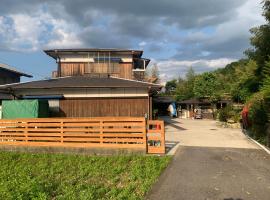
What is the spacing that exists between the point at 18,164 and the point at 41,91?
9270mm

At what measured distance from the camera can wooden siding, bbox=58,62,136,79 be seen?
79.7 feet

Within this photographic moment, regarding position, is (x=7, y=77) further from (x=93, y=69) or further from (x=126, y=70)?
(x=126, y=70)

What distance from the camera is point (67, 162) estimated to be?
9.70 metres

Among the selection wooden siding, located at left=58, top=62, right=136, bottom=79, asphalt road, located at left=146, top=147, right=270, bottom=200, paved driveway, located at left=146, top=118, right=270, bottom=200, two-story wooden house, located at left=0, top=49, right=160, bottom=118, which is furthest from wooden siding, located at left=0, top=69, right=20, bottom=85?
asphalt road, located at left=146, top=147, right=270, bottom=200

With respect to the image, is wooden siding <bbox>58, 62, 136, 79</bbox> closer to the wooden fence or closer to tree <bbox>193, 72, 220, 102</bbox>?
the wooden fence

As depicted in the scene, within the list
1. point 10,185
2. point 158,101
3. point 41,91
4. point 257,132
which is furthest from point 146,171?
point 158,101

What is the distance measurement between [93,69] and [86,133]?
45.4ft

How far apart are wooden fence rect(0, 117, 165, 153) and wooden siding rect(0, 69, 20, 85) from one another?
67.2 ft

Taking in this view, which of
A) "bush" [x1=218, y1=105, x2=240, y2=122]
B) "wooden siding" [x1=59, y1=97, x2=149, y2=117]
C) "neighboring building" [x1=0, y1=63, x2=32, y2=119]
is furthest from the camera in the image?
"neighboring building" [x1=0, y1=63, x2=32, y2=119]

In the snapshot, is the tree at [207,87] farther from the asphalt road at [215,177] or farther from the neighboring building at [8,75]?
the asphalt road at [215,177]

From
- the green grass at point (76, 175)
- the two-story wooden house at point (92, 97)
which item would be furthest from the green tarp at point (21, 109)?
the green grass at point (76, 175)

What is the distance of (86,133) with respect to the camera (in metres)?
11.1

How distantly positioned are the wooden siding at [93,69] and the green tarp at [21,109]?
8098mm

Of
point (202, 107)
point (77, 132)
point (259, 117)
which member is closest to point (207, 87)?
point (202, 107)
